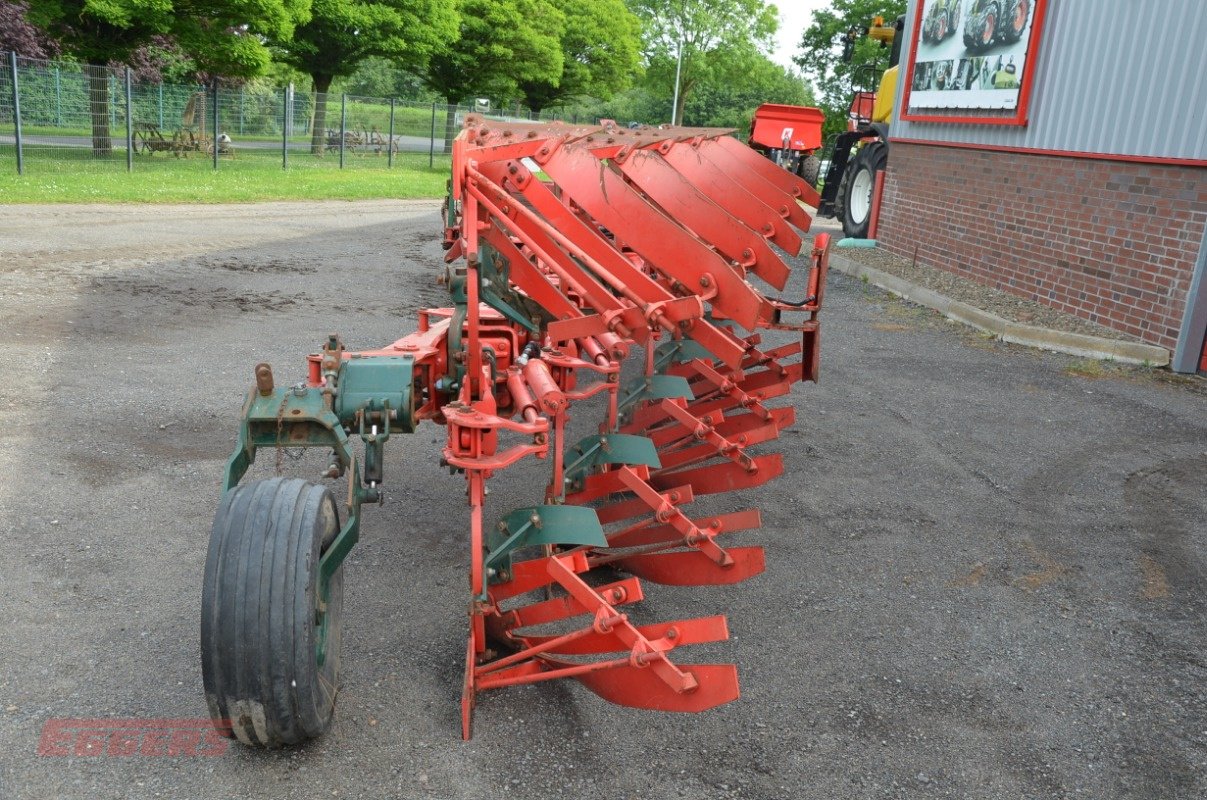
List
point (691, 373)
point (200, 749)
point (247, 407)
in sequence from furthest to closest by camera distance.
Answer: point (691, 373) < point (247, 407) < point (200, 749)

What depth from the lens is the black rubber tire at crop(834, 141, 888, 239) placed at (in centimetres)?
1584

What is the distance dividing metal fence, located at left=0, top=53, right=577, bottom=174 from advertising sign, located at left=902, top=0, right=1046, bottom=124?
41.5 feet

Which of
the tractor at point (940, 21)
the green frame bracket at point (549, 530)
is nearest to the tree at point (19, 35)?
the tractor at point (940, 21)

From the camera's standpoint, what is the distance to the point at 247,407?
355 centimetres

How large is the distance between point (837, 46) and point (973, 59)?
28174 millimetres

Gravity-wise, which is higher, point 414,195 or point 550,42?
point 550,42

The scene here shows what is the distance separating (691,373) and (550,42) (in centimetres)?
3037

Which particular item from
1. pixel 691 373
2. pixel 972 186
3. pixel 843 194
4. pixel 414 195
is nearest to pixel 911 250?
pixel 972 186

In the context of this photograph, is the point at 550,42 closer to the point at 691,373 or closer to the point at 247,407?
the point at 691,373

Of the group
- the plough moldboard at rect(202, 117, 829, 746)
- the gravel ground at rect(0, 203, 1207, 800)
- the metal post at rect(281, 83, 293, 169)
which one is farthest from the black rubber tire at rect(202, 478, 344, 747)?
→ the metal post at rect(281, 83, 293, 169)

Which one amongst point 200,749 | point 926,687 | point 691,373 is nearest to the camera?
point 200,749

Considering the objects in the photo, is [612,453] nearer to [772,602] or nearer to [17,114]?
[772,602]

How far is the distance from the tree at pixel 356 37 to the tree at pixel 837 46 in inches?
650

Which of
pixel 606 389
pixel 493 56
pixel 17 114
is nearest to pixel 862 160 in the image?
pixel 606 389
